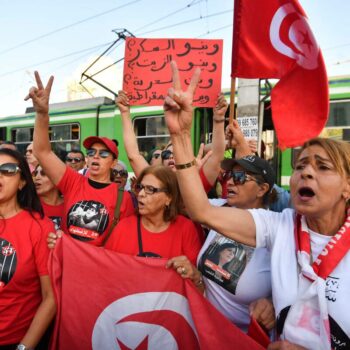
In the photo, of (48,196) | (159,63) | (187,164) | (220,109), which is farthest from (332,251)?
(159,63)

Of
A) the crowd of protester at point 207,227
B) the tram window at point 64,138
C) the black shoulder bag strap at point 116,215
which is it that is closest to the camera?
the crowd of protester at point 207,227

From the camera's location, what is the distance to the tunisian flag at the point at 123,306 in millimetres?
2184

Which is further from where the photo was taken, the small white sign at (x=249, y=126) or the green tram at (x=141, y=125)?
the green tram at (x=141, y=125)

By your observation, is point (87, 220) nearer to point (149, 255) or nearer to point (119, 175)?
point (149, 255)

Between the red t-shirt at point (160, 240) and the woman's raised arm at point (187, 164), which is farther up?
the woman's raised arm at point (187, 164)

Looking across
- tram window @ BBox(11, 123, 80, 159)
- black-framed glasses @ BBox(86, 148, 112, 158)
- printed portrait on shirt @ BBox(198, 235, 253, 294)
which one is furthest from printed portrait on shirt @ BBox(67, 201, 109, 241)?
tram window @ BBox(11, 123, 80, 159)

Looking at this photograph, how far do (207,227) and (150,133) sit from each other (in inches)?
235

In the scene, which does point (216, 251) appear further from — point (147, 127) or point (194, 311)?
point (147, 127)

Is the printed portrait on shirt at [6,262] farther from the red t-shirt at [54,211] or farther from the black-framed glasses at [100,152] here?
the black-framed glasses at [100,152]

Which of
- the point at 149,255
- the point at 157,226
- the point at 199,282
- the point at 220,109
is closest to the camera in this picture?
the point at 199,282

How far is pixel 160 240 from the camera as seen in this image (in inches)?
96.5

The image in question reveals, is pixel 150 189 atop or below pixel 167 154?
below

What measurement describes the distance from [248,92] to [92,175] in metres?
3.09

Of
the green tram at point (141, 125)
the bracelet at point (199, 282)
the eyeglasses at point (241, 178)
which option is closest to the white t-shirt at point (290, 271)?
the bracelet at point (199, 282)
